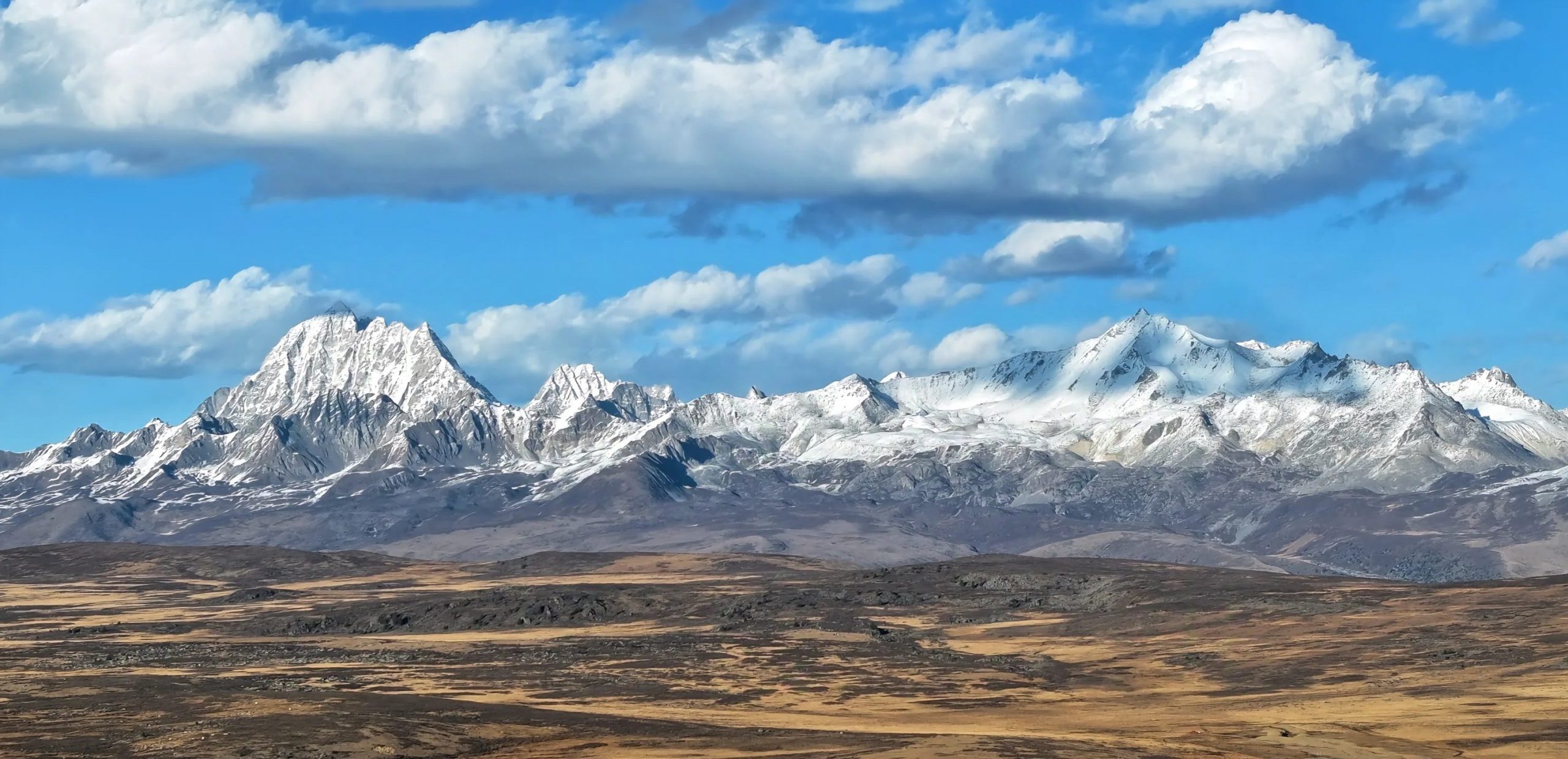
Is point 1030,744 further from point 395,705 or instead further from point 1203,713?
point 395,705

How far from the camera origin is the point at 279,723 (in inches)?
5384

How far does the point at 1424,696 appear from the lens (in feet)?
549

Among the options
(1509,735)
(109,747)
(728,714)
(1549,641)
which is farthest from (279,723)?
(1549,641)

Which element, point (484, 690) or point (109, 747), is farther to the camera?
point (484, 690)

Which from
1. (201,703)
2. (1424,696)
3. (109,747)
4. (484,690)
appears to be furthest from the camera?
(484,690)

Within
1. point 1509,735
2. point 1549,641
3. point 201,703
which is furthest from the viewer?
point 1549,641

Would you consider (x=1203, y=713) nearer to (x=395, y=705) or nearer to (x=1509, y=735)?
(x=1509, y=735)

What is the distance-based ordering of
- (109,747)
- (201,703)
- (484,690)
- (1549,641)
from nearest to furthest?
(109,747)
(201,703)
(484,690)
(1549,641)

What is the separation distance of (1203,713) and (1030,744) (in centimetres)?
3503

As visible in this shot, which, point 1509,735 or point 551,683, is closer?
point 1509,735

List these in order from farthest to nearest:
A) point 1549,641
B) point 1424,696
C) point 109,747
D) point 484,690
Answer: point 1549,641 < point 484,690 < point 1424,696 < point 109,747

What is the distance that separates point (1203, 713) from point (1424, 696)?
21.4m

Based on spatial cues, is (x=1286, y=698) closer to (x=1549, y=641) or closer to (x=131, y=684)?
(x=1549, y=641)

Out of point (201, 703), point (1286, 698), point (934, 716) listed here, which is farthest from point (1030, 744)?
point (201, 703)
